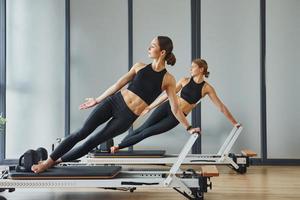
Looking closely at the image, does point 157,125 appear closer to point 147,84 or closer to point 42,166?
point 147,84

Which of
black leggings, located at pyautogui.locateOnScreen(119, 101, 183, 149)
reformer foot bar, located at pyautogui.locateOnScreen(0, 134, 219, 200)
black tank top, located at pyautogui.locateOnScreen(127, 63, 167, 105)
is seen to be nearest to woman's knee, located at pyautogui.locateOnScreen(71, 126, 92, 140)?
reformer foot bar, located at pyautogui.locateOnScreen(0, 134, 219, 200)

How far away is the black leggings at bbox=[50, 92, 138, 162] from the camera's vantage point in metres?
3.98

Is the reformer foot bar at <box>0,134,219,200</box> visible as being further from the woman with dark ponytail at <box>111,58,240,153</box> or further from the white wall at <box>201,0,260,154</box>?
the white wall at <box>201,0,260,154</box>

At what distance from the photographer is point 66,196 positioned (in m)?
4.41

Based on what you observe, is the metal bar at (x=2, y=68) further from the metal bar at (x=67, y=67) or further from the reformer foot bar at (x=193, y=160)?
the reformer foot bar at (x=193, y=160)

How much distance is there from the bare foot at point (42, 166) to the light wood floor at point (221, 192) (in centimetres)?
38

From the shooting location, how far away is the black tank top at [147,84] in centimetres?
398

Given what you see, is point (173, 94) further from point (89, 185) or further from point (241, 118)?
point (241, 118)

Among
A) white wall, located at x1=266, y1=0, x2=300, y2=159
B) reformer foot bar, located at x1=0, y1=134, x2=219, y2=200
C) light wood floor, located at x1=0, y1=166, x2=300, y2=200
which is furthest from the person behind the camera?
white wall, located at x1=266, y1=0, x2=300, y2=159

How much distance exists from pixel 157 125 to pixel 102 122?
155 cm

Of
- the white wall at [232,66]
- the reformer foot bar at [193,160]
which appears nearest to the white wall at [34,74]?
the reformer foot bar at [193,160]

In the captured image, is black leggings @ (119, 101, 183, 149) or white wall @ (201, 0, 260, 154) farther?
white wall @ (201, 0, 260, 154)

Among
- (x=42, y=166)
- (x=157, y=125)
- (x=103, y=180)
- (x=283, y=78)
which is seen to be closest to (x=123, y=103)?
(x=103, y=180)

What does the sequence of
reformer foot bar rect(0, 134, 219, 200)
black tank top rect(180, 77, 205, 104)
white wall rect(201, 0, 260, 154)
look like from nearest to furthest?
1. reformer foot bar rect(0, 134, 219, 200)
2. black tank top rect(180, 77, 205, 104)
3. white wall rect(201, 0, 260, 154)
